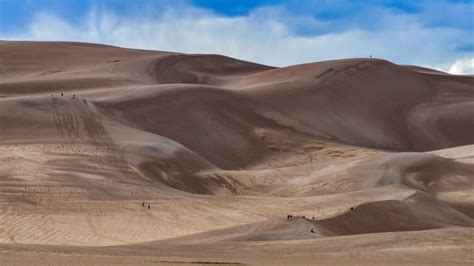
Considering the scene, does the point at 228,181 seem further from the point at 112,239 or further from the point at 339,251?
the point at 339,251

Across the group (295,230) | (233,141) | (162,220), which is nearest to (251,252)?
(295,230)

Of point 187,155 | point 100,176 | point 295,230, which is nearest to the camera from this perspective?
point 295,230

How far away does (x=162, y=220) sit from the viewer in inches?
928

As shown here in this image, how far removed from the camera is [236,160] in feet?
141

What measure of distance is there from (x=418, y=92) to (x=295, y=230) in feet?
145

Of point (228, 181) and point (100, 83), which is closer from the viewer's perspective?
point (228, 181)

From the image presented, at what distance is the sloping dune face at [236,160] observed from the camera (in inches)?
824

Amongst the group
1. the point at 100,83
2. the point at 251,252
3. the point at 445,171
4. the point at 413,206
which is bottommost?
the point at 251,252

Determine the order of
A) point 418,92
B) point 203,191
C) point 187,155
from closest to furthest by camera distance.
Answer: point 203,191 < point 187,155 < point 418,92

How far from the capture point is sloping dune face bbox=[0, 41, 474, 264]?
68.6 ft

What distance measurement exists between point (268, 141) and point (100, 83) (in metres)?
14.6

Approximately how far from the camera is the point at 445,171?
111ft

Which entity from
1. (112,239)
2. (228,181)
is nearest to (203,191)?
(228,181)

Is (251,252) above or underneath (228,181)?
underneath
